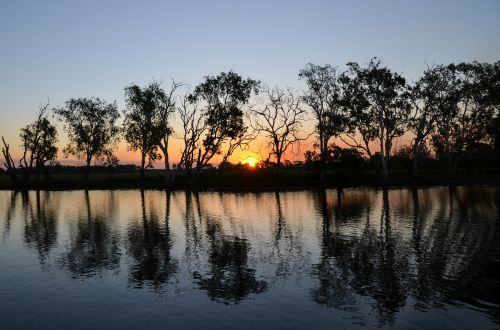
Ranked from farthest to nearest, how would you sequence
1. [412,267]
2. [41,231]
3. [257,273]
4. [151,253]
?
1. [41,231]
2. [151,253]
3. [412,267]
4. [257,273]

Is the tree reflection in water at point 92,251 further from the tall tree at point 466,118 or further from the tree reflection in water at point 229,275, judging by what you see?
the tall tree at point 466,118

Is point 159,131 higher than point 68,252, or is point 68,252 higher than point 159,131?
point 159,131

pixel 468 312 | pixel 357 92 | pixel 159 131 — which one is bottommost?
pixel 468 312

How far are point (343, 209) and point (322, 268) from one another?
2770cm

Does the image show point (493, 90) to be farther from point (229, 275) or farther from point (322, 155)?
point (229, 275)

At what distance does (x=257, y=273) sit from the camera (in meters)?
21.9

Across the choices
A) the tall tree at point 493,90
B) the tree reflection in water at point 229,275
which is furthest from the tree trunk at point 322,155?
the tree reflection in water at point 229,275

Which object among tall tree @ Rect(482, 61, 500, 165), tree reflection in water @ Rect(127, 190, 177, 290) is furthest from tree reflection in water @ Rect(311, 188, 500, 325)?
tall tree @ Rect(482, 61, 500, 165)

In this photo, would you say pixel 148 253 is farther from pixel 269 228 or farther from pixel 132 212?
pixel 132 212

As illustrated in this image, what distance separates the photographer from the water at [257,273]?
1577cm

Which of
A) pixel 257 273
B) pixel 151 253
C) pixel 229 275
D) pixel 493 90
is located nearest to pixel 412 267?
pixel 257 273

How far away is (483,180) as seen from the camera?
313 feet

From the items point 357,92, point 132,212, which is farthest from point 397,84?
point 132,212

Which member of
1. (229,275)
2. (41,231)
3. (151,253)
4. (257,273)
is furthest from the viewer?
(41,231)
